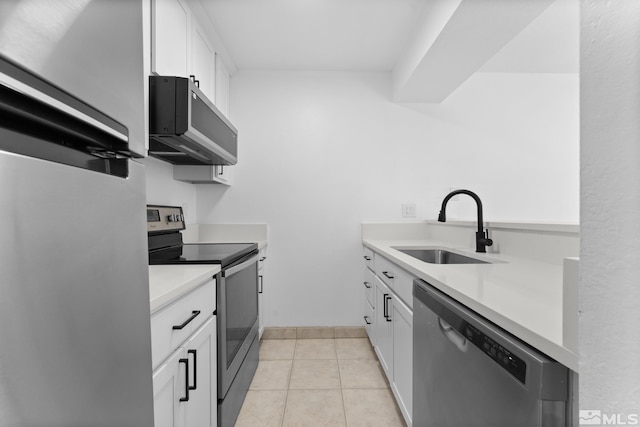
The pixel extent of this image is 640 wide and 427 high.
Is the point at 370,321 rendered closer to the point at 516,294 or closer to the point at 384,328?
the point at 384,328

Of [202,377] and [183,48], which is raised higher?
[183,48]

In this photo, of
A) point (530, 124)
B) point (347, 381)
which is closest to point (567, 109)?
point (530, 124)

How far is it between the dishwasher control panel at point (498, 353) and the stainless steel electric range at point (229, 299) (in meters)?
0.99

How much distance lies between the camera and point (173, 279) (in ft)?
3.41

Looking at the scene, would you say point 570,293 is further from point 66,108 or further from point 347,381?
point 347,381

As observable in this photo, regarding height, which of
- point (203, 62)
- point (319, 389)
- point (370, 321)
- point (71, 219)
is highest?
point (203, 62)

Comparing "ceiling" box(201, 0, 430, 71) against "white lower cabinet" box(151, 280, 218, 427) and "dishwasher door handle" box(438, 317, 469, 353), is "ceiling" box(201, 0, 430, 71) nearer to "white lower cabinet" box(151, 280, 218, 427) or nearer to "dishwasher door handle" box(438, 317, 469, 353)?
"white lower cabinet" box(151, 280, 218, 427)

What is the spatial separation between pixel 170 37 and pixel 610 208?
178cm

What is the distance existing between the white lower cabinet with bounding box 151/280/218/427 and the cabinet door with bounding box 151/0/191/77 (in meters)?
1.03

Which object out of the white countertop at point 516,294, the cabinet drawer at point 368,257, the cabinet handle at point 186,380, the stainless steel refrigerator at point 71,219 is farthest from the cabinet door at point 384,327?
the stainless steel refrigerator at point 71,219

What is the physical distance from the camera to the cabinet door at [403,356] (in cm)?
135

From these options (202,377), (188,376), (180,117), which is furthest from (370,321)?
(180,117)

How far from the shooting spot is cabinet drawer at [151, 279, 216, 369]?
2.74 ft

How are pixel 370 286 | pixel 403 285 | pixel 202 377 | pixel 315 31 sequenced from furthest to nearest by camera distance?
1. pixel 370 286
2. pixel 315 31
3. pixel 403 285
4. pixel 202 377
